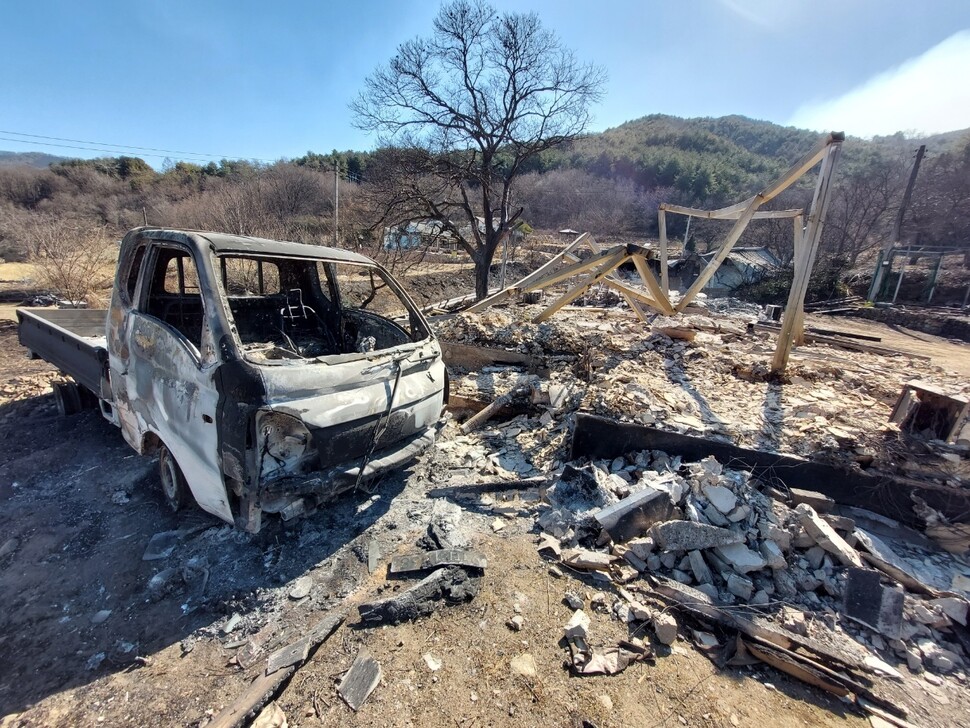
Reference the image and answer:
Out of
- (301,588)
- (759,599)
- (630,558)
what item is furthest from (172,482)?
(759,599)

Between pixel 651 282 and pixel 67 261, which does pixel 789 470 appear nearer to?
pixel 651 282

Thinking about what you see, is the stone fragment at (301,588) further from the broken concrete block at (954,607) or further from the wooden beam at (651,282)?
the wooden beam at (651,282)

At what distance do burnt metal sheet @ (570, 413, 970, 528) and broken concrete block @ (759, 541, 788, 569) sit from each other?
2.97ft

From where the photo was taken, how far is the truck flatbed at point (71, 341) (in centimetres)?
393

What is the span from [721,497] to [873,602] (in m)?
0.97

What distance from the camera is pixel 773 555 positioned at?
9.39ft

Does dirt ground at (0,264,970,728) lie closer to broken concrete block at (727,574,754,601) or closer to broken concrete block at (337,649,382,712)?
broken concrete block at (337,649,382,712)

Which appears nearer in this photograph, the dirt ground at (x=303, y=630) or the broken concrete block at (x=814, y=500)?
the dirt ground at (x=303, y=630)

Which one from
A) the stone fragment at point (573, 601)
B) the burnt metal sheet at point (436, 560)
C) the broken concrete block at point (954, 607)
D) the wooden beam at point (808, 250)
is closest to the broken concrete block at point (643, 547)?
the stone fragment at point (573, 601)

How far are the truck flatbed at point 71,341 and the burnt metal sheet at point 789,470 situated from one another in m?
4.65

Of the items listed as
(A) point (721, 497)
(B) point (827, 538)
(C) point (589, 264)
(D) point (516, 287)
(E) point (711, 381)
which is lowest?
(B) point (827, 538)

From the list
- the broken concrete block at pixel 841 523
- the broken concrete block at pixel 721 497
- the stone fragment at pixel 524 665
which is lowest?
the stone fragment at pixel 524 665

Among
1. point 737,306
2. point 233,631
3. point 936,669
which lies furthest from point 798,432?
point 737,306

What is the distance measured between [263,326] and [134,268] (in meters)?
1.14
